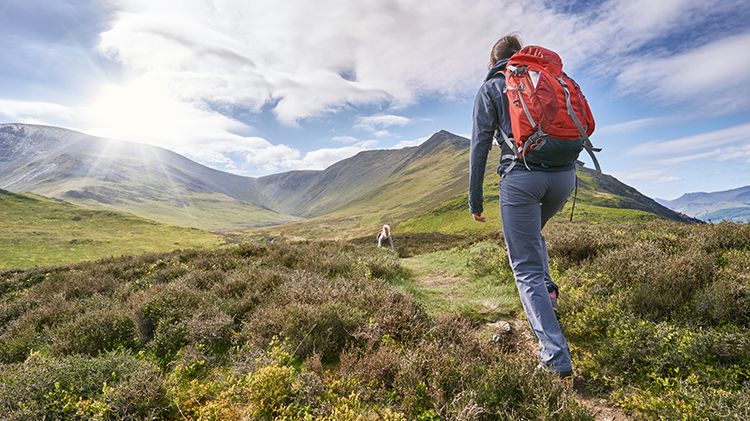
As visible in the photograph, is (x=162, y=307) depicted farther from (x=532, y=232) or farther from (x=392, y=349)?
(x=532, y=232)

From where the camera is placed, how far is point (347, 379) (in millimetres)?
3469

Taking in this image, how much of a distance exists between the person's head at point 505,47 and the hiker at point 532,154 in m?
0.28

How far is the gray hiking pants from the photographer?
3.73m

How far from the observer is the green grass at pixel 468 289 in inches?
230

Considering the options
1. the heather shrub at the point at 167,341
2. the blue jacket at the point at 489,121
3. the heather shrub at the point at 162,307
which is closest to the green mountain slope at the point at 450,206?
the blue jacket at the point at 489,121

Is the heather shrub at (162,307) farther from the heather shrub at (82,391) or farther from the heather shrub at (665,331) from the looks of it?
the heather shrub at (665,331)

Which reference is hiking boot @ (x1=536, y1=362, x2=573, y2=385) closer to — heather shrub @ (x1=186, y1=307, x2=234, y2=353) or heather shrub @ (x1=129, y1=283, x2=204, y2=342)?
heather shrub @ (x1=186, y1=307, x2=234, y2=353)

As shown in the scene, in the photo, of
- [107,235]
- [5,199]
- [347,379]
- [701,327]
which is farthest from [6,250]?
[701,327]

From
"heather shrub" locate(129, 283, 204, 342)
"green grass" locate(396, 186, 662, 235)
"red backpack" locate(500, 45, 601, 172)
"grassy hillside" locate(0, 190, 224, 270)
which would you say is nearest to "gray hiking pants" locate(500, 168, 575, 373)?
"red backpack" locate(500, 45, 601, 172)

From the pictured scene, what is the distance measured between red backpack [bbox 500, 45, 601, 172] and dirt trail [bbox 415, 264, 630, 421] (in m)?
2.24

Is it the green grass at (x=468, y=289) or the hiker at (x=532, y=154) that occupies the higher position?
the hiker at (x=532, y=154)

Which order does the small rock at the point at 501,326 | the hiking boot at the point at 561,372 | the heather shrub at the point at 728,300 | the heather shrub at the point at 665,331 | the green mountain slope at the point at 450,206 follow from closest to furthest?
1. the heather shrub at the point at 665,331
2. the hiking boot at the point at 561,372
3. the heather shrub at the point at 728,300
4. the small rock at the point at 501,326
5. the green mountain slope at the point at 450,206

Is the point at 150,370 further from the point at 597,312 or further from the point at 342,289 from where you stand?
the point at 597,312

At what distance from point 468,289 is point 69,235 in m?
78.5
